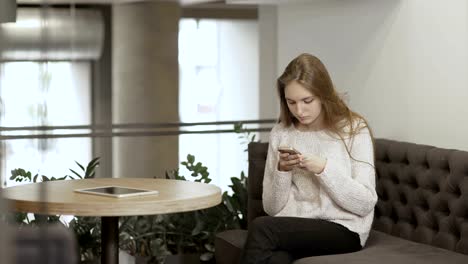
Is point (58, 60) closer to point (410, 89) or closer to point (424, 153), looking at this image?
point (424, 153)

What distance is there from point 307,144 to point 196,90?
68.0 inches

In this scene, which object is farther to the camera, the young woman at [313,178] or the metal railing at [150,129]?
the metal railing at [150,129]

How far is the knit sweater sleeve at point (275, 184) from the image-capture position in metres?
3.60

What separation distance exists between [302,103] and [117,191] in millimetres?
856

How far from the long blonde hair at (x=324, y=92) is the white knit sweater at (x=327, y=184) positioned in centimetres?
4

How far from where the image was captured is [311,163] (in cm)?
340

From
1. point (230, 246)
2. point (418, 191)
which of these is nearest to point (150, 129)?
point (230, 246)

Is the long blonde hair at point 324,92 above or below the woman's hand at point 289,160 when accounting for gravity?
above

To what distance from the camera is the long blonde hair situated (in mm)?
3561

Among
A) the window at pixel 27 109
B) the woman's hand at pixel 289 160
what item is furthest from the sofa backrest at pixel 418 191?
→ the window at pixel 27 109

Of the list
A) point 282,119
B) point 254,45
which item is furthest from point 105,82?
point 282,119

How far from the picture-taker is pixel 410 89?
4.39 meters

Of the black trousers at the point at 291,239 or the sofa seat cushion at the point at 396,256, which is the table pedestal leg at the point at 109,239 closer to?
the black trousers at the point at 291,239

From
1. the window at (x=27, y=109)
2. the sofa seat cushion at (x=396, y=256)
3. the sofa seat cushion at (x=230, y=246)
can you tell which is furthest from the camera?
the sofa seat cushion at (x=230, y=246)
